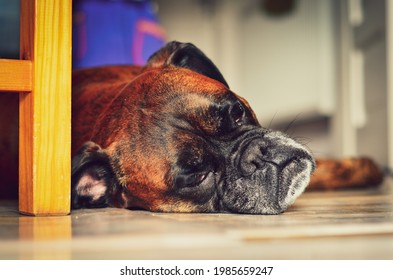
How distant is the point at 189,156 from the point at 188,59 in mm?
551

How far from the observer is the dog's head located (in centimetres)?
191

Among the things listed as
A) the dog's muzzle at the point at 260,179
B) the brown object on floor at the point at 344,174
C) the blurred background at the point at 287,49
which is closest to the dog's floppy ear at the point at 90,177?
the dog's muzzle at the point at 260,179

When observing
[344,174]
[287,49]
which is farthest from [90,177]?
[287,49]

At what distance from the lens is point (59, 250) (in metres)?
1.27

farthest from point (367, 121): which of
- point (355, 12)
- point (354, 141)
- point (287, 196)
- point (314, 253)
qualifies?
point (314, 253)

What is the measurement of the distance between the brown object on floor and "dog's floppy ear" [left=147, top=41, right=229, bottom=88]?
0.93 meters

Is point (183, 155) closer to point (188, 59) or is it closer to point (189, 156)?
point (189, 156)

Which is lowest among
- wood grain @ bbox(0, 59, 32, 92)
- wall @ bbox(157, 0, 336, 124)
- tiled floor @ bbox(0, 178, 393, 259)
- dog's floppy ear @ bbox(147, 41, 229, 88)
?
tiled floor @ bbox(0, 178, 393, 259)

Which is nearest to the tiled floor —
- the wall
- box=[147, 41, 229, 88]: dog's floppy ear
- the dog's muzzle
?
the dog's muzzle

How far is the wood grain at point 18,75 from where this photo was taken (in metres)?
1.87

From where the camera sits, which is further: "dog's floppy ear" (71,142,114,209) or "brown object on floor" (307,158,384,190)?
"brown object on floor" (307,158,384,190)

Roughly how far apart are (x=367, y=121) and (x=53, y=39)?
11.4ft

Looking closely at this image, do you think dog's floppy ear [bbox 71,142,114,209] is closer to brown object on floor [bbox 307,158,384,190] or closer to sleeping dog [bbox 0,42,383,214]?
sleeping dog [bbox 0,42,383,214]
